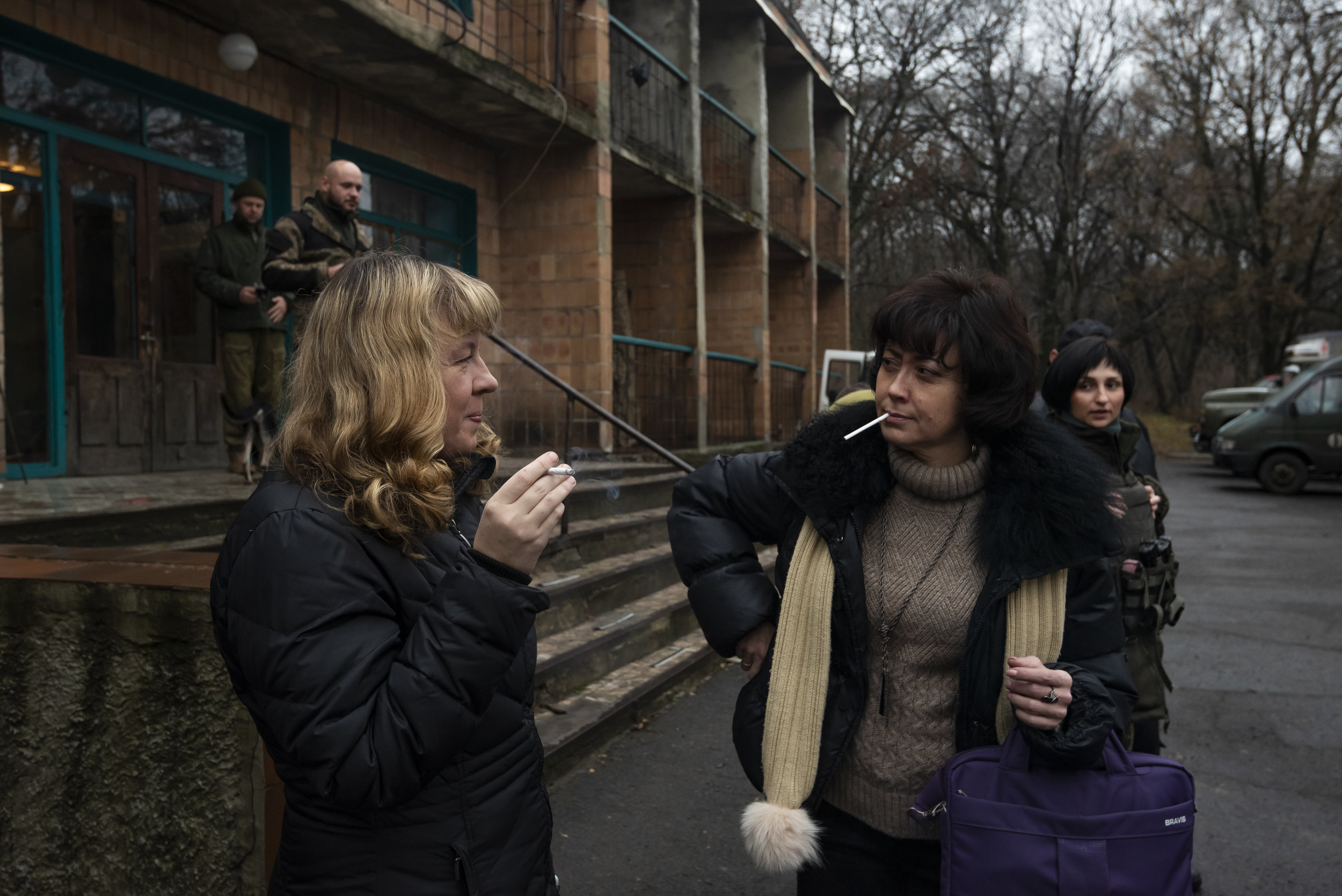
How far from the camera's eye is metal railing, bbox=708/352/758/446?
556 inches

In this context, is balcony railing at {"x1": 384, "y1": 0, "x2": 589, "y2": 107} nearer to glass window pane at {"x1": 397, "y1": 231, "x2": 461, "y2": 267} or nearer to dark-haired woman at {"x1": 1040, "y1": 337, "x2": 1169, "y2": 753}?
glass window pane at {"x1": 397, "y1": 231, "x2": 461, "y2": 267}

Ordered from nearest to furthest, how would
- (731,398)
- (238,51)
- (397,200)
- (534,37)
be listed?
(238,51)
(397,200)
(534,37)
(731,398)

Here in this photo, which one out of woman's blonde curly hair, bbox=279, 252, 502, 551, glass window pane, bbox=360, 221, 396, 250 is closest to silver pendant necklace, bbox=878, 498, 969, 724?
woman's blonde curly hair, bbox=279, 252, 502, 551

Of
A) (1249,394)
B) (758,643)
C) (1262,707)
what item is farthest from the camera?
(1249,394)

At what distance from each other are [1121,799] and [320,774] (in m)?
1.41

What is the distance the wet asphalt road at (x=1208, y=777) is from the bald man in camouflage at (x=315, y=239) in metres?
3.24

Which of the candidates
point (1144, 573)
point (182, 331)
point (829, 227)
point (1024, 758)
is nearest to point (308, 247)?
Result: point (182, 331)

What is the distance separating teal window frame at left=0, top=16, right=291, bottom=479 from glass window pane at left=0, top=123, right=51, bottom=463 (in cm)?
4

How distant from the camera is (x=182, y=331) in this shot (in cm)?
802

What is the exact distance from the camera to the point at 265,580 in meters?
1.43

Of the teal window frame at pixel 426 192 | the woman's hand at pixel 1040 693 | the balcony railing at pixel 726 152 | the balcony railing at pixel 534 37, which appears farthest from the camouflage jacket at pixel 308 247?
the balcony railing at pixel 726 152

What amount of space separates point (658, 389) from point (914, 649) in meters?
10.2

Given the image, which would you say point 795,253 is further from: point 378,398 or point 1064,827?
point 378,398

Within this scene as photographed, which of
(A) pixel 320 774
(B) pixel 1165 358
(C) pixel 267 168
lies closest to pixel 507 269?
(C) pixel 267 168
